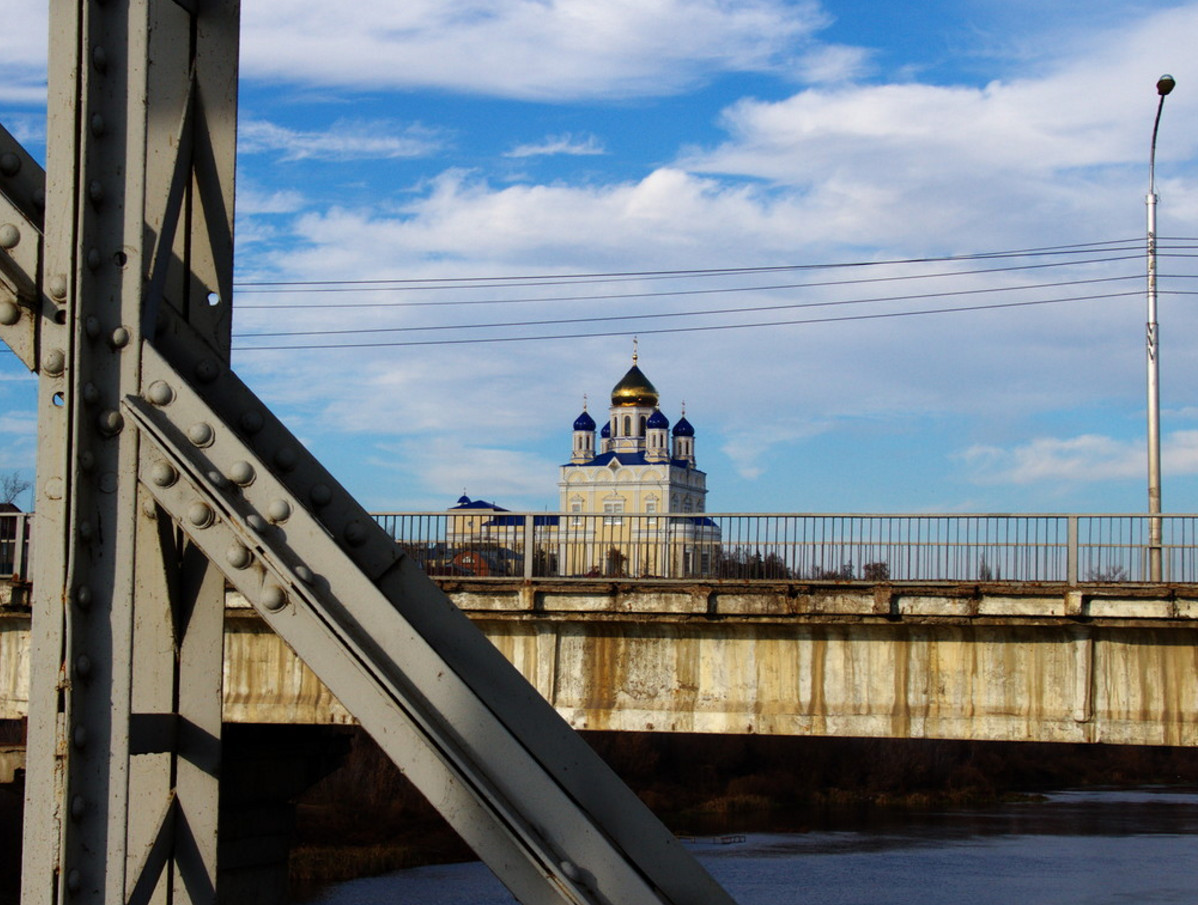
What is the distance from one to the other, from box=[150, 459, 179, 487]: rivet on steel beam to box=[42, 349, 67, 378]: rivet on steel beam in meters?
0.32

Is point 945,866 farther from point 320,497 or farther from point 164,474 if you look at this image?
point 164,474

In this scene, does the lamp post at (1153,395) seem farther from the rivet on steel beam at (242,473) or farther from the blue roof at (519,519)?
the rivet on steel beam at (242,473)

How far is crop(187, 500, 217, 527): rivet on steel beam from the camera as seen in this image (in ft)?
9.62

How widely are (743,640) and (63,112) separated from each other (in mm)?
12183

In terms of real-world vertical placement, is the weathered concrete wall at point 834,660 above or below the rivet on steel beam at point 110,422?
below

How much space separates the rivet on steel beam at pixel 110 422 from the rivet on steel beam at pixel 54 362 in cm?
14

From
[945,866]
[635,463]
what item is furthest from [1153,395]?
[635,463]

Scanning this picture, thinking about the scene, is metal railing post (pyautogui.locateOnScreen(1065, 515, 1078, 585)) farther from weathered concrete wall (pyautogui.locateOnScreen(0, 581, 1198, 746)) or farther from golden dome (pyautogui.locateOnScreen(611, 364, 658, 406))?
golden dome (pyautogui.locateOnScreen(611, 364, 658, 406))

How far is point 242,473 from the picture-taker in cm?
296

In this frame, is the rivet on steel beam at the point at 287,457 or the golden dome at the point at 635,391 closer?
the rivet on steel beam at the point at 287,457

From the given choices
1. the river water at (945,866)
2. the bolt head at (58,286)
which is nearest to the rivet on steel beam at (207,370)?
the bolt head at (58,286)

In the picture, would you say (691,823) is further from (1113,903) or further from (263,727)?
(263,727)

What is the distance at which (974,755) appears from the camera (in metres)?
54.3

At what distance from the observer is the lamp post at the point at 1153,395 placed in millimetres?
14398
